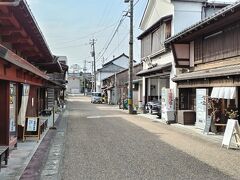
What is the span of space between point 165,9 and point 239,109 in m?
14.1

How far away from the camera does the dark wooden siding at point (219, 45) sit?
56.4ft

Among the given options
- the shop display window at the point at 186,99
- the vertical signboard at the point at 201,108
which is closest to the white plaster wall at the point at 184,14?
the shop display window at the point at 186,99

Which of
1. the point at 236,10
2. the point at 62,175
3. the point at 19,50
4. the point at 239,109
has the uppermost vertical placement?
the point at 236,10

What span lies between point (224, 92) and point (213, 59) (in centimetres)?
362

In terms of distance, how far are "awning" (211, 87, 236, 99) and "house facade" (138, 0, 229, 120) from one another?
8087mm

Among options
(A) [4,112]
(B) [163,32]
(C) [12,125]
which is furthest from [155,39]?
(A) [4,112]

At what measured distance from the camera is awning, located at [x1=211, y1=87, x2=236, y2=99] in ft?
53.1

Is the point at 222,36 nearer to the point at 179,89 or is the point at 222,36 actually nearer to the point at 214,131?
the point at 214,131

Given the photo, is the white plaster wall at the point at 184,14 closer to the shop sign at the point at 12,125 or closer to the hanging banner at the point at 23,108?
the hanging banner at the point at 23,108

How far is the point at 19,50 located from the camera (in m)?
15.6

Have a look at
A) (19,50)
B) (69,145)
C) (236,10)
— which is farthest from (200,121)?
(19,50)

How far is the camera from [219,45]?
1909 centimetres

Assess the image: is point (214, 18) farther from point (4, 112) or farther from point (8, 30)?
point (4, 112)

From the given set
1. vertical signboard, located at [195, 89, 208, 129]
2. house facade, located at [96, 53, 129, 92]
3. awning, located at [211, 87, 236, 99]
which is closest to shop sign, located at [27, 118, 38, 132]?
awning, located at [211, 87, 236, 99]
